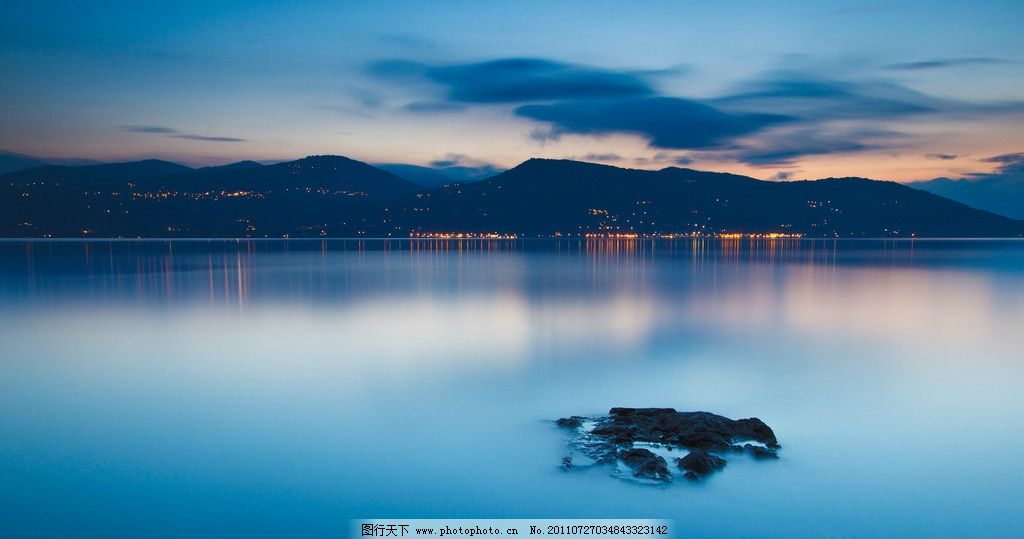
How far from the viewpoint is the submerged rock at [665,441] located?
7180 mm

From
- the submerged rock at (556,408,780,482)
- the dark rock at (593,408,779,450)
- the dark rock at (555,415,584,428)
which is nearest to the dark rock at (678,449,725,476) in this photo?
the submerged rock at (556,408,780,482)

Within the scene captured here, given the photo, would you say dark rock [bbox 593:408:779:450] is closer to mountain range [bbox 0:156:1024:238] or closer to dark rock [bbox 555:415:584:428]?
dark rock [bbox 555:415:584:428]

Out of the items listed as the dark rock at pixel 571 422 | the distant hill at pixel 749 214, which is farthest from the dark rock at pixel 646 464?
the distant hill at pixel 749 214

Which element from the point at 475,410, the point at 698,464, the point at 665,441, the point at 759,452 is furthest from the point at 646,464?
the point at 475,410

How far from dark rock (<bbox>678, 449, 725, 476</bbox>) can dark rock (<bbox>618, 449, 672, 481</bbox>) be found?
216 millimetres

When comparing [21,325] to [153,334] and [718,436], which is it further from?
[718,436]

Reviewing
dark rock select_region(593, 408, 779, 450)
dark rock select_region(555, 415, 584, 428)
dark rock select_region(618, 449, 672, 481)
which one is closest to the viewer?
dark rock select_region(618, 449, 672, 481)

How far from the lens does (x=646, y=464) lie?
7180 mm

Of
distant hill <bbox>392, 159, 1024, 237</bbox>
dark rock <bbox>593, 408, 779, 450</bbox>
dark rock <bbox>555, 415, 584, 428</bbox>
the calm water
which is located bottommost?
the calm water

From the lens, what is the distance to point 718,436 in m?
7.89

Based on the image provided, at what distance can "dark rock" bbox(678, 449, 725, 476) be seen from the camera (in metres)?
7.09

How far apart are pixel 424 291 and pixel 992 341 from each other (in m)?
21.1

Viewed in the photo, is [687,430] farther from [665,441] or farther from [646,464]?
[646,464]

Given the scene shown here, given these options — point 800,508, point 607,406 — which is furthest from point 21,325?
point 800,508
